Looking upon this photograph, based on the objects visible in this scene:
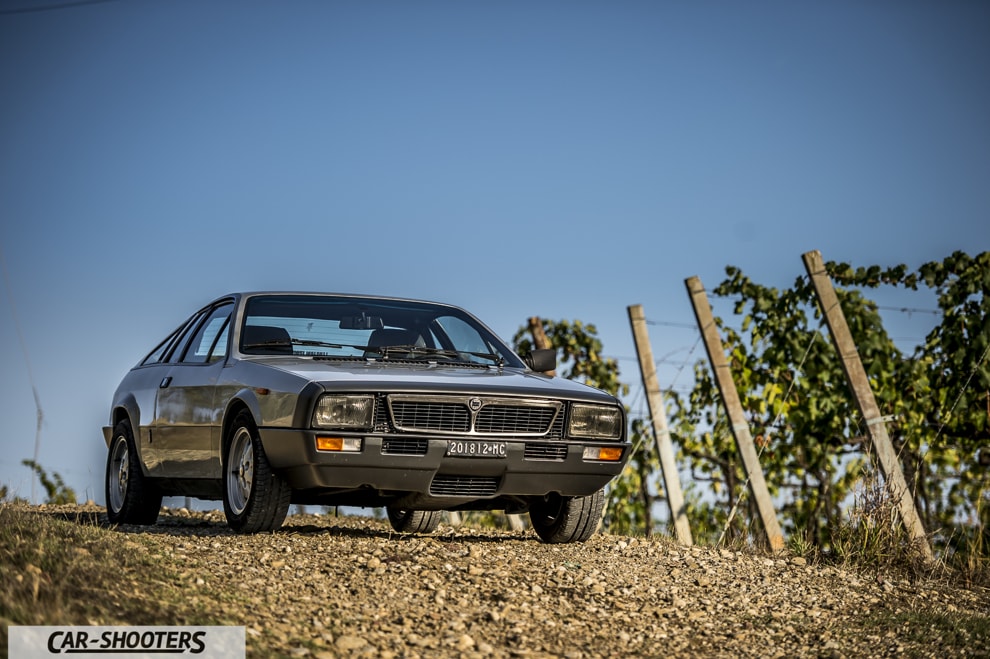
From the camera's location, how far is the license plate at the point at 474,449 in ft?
22.7

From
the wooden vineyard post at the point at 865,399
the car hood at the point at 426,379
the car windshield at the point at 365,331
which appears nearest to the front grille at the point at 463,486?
the car hood at the point at 426,379

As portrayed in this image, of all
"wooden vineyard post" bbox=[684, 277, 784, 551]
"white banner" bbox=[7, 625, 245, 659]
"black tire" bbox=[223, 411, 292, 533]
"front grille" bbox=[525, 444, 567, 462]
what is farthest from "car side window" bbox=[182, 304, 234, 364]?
"wooden vineyard post" bbox=[684, 277, 784, 551]

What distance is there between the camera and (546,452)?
7.21 m

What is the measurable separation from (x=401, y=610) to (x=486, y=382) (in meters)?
1.86

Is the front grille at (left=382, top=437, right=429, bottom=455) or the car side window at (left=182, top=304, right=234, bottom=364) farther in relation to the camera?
the car side window at (left=182, top=304, right=234, bottom=364)

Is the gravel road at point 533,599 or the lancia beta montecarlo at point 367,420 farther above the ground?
the lancia beta montecarlo at point 367,420

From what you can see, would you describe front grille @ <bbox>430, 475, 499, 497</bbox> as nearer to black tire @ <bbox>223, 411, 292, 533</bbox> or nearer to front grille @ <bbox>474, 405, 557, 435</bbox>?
front grille @ <bbox>474, 405, 557, 435</bbox>

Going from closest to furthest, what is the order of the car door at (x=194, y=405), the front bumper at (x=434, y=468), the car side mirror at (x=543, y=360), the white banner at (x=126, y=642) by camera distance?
1. the white banner at (x=126, y=642)
2. the front bumper at (x=434, y=468)
3. the car door at (x=194, y=405)
4. the car side mirror at (x=543, y=360)

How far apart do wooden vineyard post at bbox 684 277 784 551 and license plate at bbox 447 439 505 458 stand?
4.27 meters

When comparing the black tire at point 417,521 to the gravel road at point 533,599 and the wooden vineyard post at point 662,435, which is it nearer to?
the gravel road at point 533,599

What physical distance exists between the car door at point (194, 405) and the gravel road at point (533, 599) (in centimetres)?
56

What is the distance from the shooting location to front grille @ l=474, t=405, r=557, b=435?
7039mm

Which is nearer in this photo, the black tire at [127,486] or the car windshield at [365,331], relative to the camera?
the car windshield at [365,331]

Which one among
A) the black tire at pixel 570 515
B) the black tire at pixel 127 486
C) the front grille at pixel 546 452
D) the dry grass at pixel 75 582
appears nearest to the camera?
the dry grass at pixel 75 582
